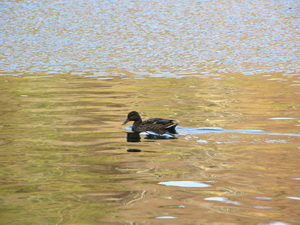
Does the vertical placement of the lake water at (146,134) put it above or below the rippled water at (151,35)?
below

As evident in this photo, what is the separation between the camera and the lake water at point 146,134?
835cm

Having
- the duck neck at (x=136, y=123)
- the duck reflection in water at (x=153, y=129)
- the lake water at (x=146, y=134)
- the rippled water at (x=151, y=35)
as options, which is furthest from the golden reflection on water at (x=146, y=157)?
the rippled water at (x=151, y=35)

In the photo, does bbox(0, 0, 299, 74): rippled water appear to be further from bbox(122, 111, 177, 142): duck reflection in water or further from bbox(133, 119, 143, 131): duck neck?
bbox(122, 111, 177, 142): duck reflection in water

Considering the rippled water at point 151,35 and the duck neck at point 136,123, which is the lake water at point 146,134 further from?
the duck neck at point 136,123

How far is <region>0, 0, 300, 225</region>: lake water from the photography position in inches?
329

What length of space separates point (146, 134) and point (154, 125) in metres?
0.46

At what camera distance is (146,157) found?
11.2 meters

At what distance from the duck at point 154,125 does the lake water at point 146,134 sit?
0.21 m

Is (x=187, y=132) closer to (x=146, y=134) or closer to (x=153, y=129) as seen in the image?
(x=153, y=129)

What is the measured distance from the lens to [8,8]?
1880 inches

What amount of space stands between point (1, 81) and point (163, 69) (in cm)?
598

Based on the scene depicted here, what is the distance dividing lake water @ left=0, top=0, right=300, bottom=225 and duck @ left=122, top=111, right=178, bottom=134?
0.21 metres

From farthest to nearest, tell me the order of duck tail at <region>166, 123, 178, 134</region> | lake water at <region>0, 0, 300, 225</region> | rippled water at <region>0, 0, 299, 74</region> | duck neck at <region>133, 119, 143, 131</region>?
rippled water at <region>0, 0, 299, 74</region>
duck neck at <region>133, 119, 143, 131</region>
duck tail at <region>166, 123, 178, 134</region>
lake water at <region>0, 0, 300, 225</region>

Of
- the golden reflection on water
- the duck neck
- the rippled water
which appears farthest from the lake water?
the duck neck
